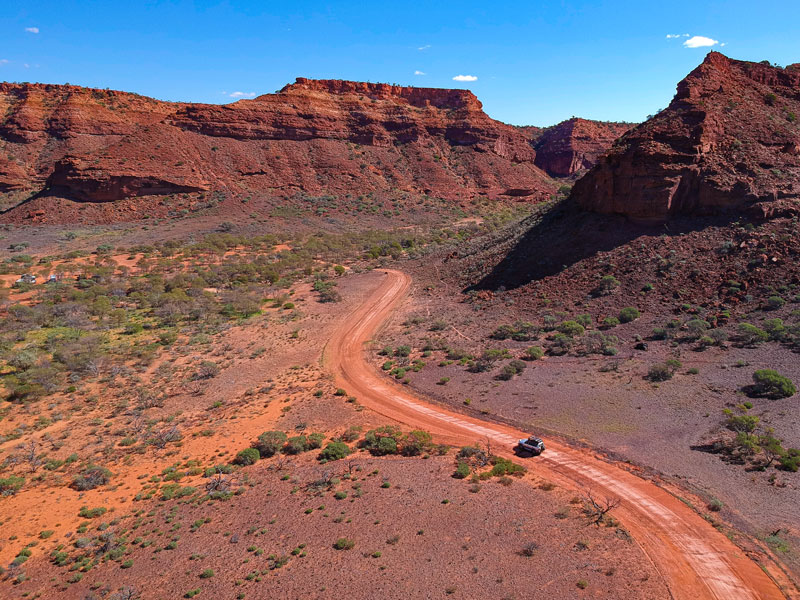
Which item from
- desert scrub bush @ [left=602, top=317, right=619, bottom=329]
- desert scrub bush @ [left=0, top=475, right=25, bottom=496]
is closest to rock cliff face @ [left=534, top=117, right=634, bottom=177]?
desert scrub bush @ [left=602, top=317, right=619, bottom=329]

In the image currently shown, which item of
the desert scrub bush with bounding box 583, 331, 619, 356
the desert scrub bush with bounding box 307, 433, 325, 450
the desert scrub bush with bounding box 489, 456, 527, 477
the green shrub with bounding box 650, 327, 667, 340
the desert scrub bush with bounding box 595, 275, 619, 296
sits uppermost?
the desert scrub bush with bounding box 595, 275, 619, 296

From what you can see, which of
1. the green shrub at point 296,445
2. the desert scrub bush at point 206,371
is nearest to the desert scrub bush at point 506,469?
the green shrub at point 296,445

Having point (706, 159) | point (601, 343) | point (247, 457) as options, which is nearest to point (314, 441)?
point (247, 457)

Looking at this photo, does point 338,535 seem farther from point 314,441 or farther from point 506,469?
point 506,469

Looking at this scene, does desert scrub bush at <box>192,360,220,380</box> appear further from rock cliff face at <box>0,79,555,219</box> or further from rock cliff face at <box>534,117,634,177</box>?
rock cliff face at <box>534,117,634,177</box>

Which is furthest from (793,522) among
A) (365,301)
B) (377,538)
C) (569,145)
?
(569,145)

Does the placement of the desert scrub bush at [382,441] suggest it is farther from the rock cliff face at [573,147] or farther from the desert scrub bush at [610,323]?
the rock cliff face at [573,147]
